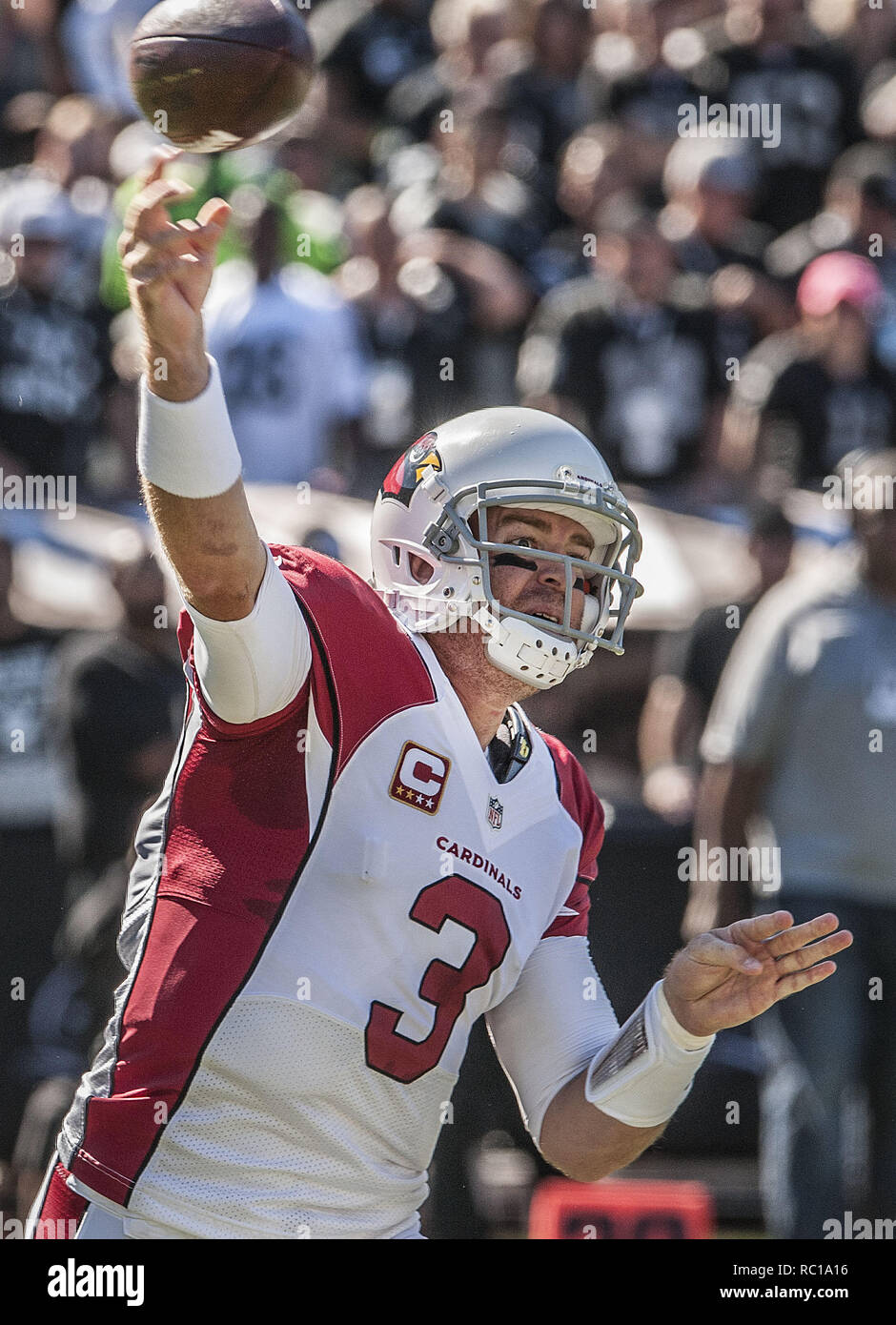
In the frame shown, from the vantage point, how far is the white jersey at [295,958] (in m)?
3.01

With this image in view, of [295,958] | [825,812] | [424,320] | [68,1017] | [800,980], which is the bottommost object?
[68,1017]

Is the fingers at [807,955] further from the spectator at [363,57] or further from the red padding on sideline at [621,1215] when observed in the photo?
the spectator at [363,57]

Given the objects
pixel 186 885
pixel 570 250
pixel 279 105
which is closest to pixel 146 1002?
pixel 186 885

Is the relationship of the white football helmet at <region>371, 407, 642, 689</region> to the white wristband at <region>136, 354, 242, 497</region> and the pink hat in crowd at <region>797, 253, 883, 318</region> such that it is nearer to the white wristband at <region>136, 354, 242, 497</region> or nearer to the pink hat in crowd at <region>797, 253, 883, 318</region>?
the white wristband at <region>136, 354, 242, 497</region>

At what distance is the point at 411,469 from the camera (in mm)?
3504

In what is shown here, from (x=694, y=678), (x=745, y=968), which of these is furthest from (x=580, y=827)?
(x=694, y=678)

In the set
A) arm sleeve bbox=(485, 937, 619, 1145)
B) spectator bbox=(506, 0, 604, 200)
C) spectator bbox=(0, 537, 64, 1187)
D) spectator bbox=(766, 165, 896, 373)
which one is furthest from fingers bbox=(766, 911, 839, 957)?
spectator bbox=(506, 0, 604, 200)

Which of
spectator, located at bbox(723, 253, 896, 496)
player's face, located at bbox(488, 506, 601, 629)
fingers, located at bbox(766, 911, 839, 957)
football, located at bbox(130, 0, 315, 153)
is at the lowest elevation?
spectator, located at bbox(723, 253, 896, 496)

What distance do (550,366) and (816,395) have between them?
3.11 ft

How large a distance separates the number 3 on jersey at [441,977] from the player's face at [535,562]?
485 millimetres

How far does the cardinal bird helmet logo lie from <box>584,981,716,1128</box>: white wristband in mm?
957

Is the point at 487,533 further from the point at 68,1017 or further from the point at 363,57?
the point at 363,57

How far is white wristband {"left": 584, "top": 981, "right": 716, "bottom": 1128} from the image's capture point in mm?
3279

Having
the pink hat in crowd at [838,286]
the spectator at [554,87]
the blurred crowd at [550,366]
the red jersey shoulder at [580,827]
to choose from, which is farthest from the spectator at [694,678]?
the red jersey shoulder at [580,827]
